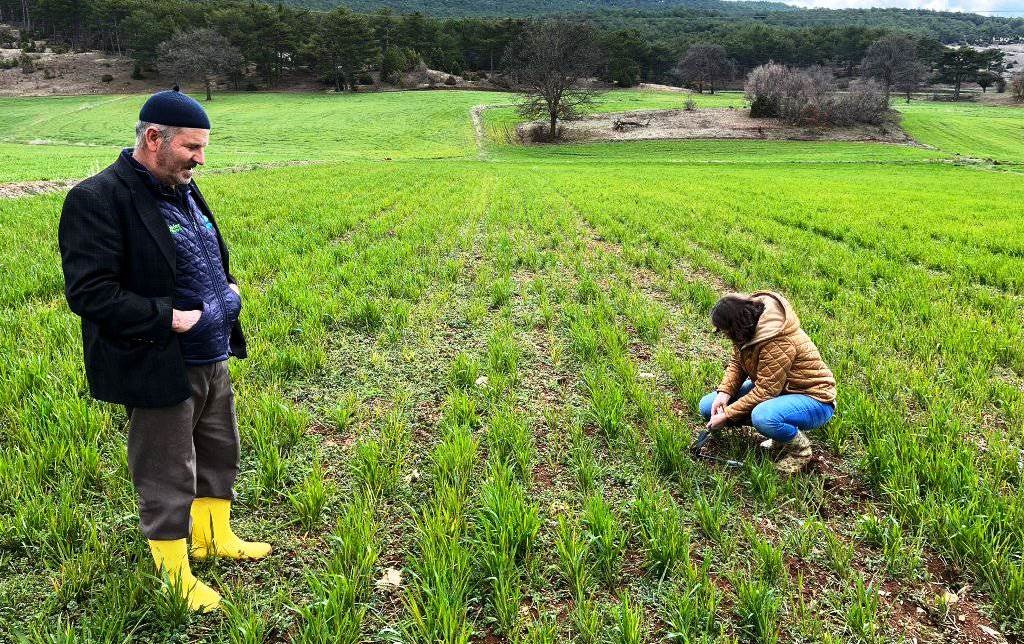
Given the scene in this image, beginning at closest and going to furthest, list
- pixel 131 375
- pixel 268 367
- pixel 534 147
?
1. pixel 131 375
2. pixel 268 367
3. pixel 534 147

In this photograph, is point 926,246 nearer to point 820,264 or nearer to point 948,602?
point 820,264

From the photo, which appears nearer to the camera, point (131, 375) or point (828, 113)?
point (131, 375)

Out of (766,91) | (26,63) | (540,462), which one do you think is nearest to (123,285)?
(540,462)

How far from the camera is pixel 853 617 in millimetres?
2281

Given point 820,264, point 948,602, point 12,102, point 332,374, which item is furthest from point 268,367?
point 12,102

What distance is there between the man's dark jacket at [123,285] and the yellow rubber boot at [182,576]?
2.43 feet

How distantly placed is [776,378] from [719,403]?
407 millimetres

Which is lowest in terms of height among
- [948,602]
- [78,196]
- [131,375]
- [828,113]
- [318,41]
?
[948,602]

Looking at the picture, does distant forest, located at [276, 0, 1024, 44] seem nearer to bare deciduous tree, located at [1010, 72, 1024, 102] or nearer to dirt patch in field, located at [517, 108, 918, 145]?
bare deciduous tree, located at [1010, 72, 1024, 102]

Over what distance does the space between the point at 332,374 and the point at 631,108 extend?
6338cm

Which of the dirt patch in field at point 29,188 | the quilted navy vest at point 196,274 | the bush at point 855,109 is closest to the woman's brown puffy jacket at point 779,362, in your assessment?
the quilted navy vest at point 196,274

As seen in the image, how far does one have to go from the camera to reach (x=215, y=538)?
275 centimetres

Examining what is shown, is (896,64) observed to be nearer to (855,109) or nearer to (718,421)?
(855,109)

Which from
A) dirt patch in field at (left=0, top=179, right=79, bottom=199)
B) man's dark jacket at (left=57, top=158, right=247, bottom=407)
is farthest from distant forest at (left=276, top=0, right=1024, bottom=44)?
man's dark jacket at (left=57, top=158, right=247, bottom=407)
